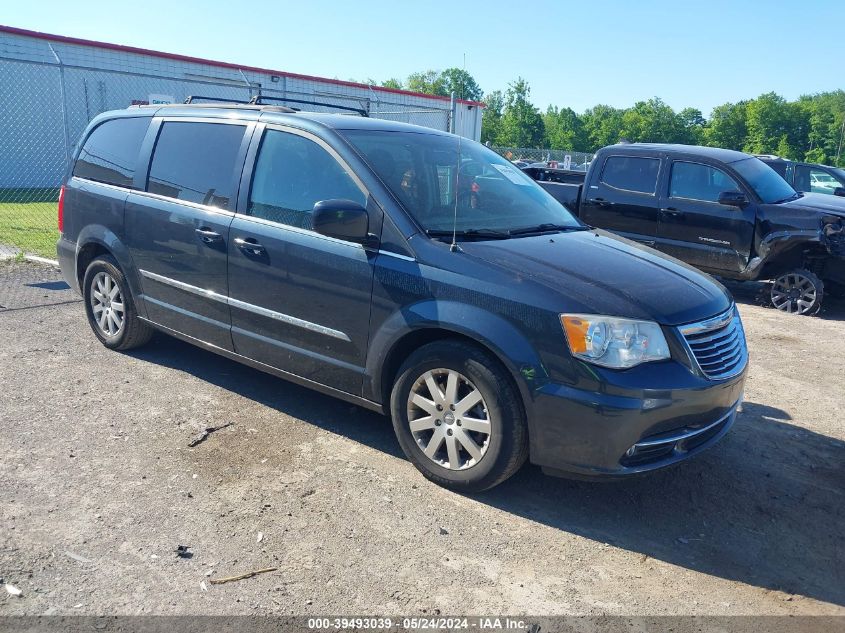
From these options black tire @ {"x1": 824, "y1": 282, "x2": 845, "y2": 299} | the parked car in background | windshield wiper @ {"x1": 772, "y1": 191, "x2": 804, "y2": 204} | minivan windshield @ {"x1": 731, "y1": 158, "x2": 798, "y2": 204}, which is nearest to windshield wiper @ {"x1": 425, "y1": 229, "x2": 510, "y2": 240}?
minivan windshield @ {"x1": 731, "y1": 158, "x2": 798, "y2": 204}

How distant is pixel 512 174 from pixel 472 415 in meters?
2.01

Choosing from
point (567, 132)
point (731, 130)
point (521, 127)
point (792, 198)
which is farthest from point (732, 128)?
point (792, 198)

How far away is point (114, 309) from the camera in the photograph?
5547mm

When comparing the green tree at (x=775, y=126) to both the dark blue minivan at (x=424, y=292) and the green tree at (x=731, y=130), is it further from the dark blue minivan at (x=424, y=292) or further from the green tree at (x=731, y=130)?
the dark blue minivan at (x=424, y=292)

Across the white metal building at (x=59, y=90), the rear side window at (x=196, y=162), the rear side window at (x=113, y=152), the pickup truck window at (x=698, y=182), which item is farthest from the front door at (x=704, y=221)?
the white metal building at (x=59, y=90)

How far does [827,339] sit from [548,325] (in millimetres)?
5250

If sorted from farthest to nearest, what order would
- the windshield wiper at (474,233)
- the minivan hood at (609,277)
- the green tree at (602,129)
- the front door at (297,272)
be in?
the green tree at (602,129) < the front door at (297,272) < the windshield wiper at (474,233) < the minivan hood at (609,277)

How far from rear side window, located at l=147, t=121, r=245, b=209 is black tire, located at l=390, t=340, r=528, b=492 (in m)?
1.81

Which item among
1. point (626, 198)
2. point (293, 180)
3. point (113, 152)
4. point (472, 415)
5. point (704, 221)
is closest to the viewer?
point (472, 415)

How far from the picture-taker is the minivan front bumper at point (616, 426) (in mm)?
3213

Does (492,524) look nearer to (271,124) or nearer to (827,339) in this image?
(271,124)

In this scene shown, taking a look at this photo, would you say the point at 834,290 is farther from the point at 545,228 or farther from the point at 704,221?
the point at 545,228

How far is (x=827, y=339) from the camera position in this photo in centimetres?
717

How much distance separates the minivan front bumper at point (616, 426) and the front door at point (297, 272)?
114 cm
